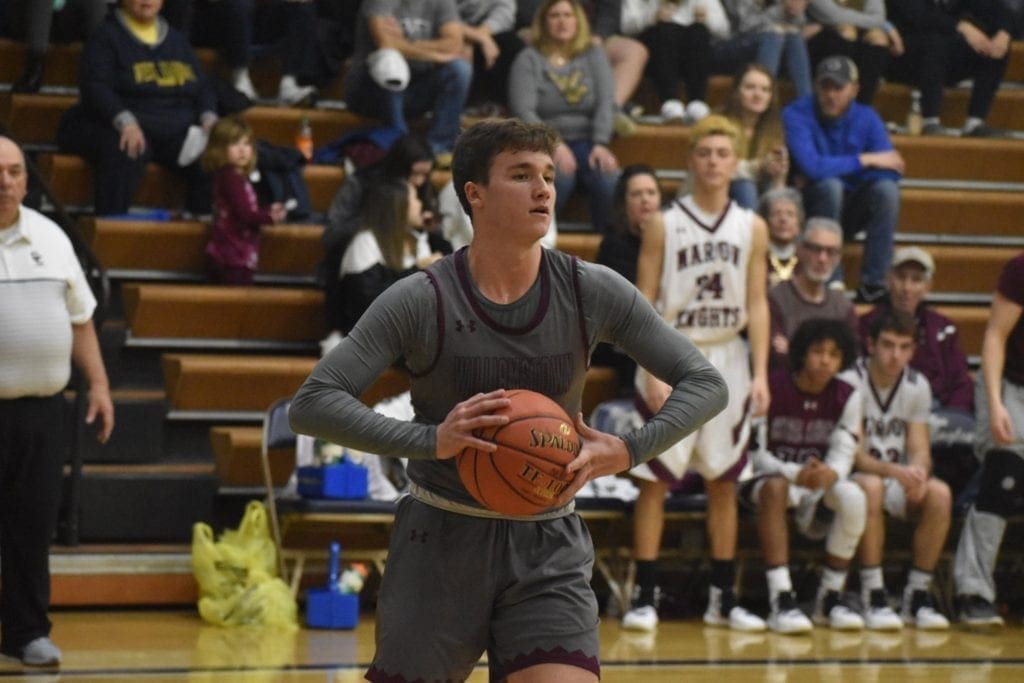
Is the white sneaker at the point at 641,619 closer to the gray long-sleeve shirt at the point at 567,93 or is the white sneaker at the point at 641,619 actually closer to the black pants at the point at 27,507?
the black pants at the point at 27,507

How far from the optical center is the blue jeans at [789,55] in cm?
1051

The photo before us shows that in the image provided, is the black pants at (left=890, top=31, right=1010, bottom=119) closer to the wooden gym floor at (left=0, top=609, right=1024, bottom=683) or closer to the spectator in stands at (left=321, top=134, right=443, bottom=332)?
the spectator in stands at (left=321, top=134, right=443, bottom=332)

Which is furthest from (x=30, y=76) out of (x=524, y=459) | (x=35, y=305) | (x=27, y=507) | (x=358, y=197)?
(x=524, y=459)

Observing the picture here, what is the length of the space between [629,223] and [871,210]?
6.21 feet

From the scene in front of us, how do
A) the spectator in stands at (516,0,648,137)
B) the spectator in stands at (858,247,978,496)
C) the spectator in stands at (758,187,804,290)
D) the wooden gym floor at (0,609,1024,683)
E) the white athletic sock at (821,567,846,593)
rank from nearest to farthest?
the wooden gym floor at (0,609,1024,683) < the white athletic sock at (821,567,846,593) < the spectator in stands at (858,247,978,496) < the spectator in stands at (758,187,804,290) < the spectator in stands at (516,0,648,137)

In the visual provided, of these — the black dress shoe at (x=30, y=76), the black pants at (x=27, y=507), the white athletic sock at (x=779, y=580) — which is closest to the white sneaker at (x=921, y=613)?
the white athletic sock at (x=779, y=580)

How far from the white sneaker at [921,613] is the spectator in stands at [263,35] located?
4455mm

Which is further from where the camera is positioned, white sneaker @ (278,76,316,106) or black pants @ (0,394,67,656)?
white sneaker @ (278,76,316,106)

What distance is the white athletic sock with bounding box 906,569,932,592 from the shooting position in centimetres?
802

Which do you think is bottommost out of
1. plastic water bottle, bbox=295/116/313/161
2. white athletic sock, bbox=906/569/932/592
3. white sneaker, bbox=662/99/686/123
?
white athletic sock, bbox=906/569/932/592

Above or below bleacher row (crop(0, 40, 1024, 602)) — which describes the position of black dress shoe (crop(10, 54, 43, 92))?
above

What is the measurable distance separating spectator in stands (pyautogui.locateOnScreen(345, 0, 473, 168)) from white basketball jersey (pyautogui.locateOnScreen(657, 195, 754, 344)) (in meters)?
2.30

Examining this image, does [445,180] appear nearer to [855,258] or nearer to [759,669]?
[855,258]

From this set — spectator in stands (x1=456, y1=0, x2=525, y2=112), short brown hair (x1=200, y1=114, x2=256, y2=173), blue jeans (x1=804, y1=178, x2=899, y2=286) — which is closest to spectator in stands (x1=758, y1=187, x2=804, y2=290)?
blue jeans (x1=804, y1=178, x2=899, y2=286)
